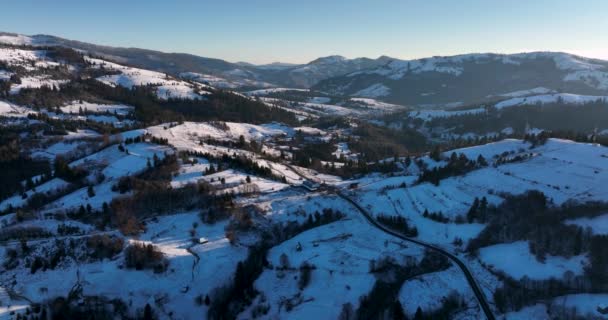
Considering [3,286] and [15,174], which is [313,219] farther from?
[15,174]

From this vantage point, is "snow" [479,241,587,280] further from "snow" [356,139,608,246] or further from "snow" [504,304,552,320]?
"snow" [504,304,552,320]

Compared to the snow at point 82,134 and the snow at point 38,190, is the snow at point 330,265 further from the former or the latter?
the snow at point 82,134

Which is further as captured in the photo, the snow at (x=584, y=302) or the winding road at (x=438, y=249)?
the winding road at (x=438, y=249)

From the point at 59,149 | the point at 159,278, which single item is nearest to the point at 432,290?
the point at 159,278

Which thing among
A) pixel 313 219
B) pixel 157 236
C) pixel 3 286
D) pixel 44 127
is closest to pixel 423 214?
pixel 313 219

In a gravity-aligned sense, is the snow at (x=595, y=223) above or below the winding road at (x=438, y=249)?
above

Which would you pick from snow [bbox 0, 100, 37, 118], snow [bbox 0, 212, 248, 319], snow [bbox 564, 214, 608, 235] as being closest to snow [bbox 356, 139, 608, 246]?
snow [bbox 564, 214, 608, 235]

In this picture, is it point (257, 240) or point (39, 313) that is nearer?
point (39, 313)

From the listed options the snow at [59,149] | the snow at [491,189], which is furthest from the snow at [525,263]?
the snow at [59,149]
